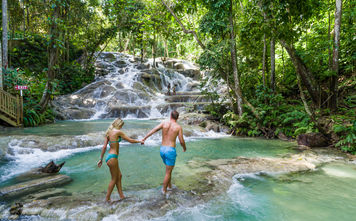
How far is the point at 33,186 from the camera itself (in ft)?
14.7

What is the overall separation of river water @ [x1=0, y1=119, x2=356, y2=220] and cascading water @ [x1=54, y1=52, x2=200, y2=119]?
31.3 ft

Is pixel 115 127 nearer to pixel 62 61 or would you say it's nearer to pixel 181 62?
pixel 62 61

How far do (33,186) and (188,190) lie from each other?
3.19 meters

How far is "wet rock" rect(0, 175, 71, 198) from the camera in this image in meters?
4.14

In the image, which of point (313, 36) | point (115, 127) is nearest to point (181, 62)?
point (313, 36)

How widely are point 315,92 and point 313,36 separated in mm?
4386

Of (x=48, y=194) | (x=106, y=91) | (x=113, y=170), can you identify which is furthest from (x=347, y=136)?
(x=106, y=91)

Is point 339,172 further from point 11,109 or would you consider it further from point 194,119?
point 11,109

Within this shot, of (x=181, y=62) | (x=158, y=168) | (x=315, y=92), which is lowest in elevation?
(x=158, y=168)

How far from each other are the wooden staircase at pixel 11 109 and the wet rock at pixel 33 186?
7.71 metres

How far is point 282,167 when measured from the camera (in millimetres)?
5852

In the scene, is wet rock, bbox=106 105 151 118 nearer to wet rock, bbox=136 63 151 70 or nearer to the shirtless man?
wet rock, bbox=136 63 151 70

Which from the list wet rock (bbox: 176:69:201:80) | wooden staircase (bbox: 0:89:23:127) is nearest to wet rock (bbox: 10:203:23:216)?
wooden staircase (bbox: 0:89:23:127)

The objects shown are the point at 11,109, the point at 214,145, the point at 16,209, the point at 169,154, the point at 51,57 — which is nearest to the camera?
the point at 16,209
